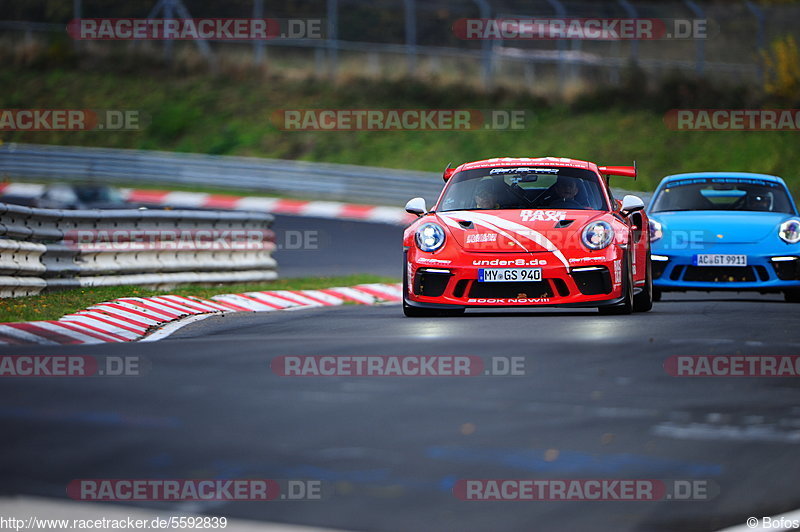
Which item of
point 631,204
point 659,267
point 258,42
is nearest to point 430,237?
point 631,204

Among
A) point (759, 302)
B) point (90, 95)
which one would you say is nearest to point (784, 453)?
point (759, 302)

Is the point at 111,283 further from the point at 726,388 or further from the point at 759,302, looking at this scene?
the point at 726,388

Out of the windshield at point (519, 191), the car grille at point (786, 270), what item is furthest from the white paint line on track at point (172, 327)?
the car grille at point (786, 270)

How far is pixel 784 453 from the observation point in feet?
20.3

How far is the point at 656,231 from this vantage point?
13930 mm

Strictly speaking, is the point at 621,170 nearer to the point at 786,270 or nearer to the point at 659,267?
the point at 659,267

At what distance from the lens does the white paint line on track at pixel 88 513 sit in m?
4.35

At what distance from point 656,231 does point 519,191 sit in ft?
8.03

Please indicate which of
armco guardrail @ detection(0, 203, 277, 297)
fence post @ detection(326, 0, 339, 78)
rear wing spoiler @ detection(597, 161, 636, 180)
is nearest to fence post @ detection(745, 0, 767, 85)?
fence post @ detection(326, 0, 339, 78)

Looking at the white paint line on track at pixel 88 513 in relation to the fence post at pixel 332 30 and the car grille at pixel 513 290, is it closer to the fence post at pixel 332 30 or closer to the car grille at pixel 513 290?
the car grille at pixel 513 290

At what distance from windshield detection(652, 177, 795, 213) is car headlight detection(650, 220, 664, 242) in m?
0.84

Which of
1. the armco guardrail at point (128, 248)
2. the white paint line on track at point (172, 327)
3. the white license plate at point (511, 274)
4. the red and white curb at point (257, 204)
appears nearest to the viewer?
the white paint line on track at point (172, 327)

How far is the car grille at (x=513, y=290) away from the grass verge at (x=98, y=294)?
3.30 meters

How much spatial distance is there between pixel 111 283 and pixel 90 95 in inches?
1080
